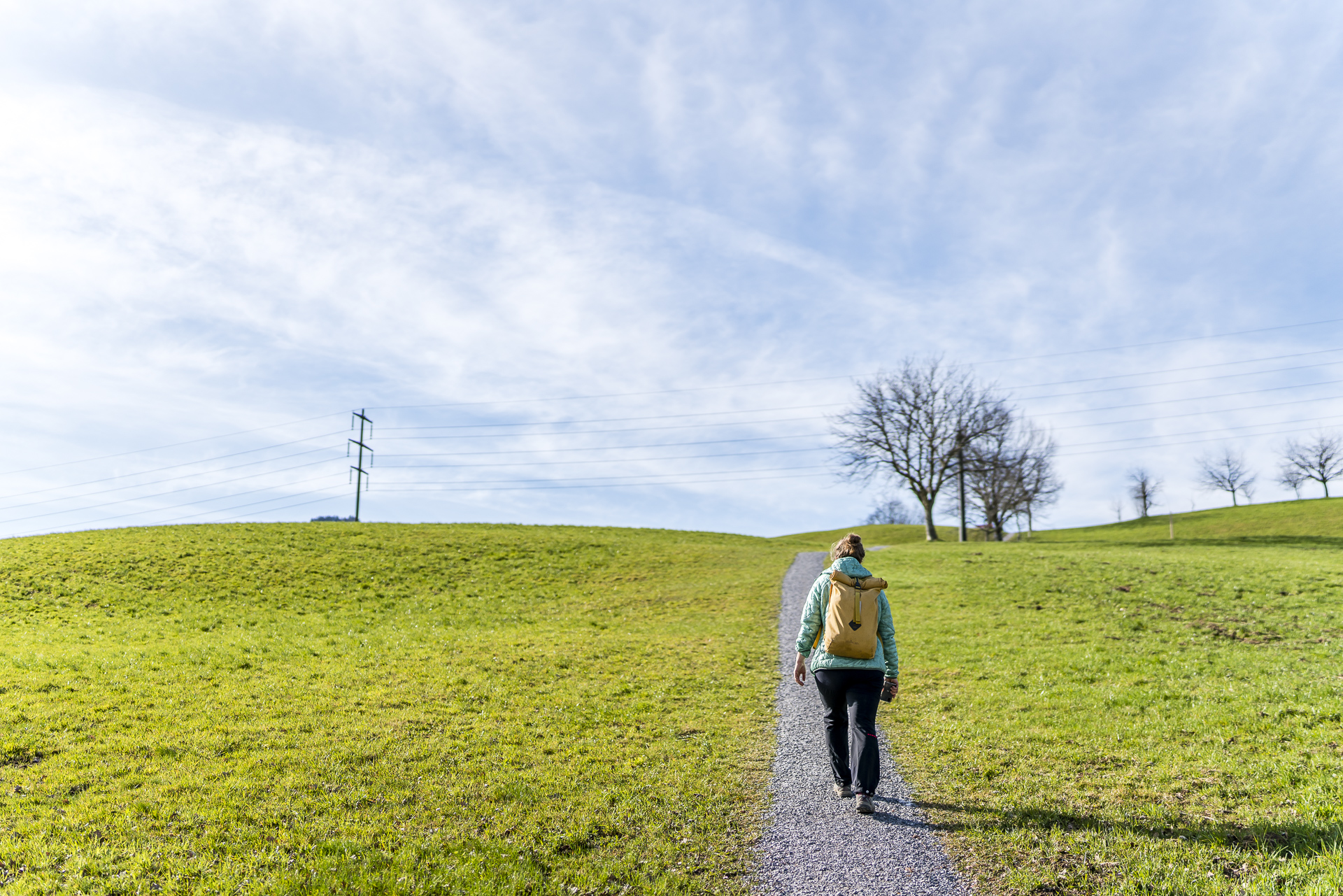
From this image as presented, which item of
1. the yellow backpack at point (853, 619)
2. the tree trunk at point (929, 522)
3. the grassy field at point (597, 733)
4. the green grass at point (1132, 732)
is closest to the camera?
the green grass at point (1132, 732)

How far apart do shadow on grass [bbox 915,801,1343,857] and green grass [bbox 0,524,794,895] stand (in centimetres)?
247

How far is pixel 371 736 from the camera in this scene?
1145cm

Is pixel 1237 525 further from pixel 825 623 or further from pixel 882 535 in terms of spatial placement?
pixel 825 623

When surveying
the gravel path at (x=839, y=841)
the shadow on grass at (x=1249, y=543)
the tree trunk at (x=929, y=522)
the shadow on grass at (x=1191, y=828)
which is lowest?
the gravel path at (x=839, y=841)

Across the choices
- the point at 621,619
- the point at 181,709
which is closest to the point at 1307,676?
the point at 621,619

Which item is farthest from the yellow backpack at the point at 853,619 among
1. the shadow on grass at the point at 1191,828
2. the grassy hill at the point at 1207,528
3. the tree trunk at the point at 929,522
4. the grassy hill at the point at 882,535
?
the grassy hill at the point at 882,535

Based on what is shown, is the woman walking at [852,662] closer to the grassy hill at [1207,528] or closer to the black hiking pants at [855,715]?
the black hiking pants at [855,715]

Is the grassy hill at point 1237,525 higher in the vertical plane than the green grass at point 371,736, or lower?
higher

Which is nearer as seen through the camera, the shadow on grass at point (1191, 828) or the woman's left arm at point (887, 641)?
the shadow on grass at point (1191, 828)

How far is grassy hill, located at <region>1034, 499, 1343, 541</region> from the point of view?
6475 cm

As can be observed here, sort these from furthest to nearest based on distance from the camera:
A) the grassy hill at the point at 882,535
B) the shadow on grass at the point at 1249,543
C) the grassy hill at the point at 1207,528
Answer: the grassy hill at the point at 882,535 → the grassy hill at the point at 1207,528 → the shadow on grass at the point at 1249,543

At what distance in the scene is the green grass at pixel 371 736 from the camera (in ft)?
23.9

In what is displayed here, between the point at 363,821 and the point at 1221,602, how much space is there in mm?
25872

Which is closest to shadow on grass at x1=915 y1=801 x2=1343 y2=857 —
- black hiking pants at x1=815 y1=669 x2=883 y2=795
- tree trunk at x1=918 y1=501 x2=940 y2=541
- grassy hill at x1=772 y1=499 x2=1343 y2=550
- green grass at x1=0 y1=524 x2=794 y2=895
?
black hiking pants at x1=815 y1=669 x2=883 y2=795
